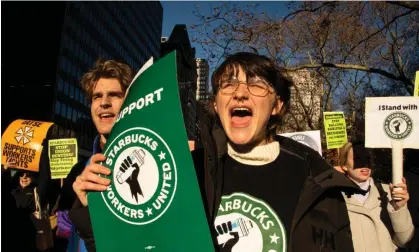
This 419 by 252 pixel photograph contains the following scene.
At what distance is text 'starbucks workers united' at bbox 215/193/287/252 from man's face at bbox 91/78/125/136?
2.31 ft

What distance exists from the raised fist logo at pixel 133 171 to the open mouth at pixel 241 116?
1.97 ft

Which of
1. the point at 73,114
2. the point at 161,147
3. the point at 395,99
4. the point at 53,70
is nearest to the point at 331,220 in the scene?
the point at 161,147

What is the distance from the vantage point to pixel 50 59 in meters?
40.5

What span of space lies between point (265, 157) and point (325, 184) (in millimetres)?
280

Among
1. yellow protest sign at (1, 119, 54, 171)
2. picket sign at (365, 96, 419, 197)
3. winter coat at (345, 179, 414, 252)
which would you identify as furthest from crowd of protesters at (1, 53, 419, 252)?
yellow protest sign at (1, 119, 54, 171)

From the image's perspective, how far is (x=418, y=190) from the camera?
12.0 ft

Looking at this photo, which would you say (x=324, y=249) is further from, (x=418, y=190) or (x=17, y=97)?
(x=17, y=97)

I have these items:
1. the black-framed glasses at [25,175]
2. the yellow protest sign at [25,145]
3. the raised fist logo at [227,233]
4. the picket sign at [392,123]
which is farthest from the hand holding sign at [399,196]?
the black-framed glasses at [25,175]

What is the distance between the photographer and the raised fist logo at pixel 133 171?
52.4 inches

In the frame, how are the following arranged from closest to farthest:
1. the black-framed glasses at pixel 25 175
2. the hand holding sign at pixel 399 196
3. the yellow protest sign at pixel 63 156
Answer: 1. the hand holding sign at pixel 399 196
2. the black-framed glasses at pixel 25 175
3. the yellow protest sign at pixel 63 156

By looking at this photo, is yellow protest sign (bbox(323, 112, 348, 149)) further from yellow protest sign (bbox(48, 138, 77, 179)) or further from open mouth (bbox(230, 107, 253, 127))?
open mouth (bbox(230, 107, 253, 127))

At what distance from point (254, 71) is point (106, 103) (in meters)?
0.72

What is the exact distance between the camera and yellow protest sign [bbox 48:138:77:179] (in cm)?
771

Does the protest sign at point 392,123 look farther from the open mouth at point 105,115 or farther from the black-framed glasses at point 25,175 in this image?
the black-framed glasses at point 25,175
